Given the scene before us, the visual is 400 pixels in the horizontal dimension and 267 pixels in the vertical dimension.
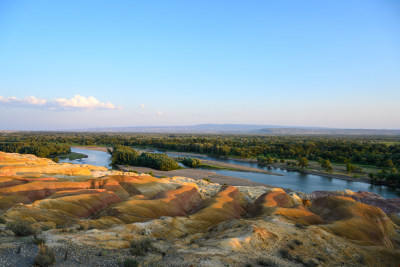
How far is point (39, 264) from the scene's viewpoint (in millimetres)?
8188

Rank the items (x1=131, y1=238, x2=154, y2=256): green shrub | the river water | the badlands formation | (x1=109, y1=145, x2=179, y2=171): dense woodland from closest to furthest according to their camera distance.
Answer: the badlands formation < (x1=131, y1=238, x2=154, y2=256): green shrub < the river water < (x1=109, y1=145, x2=179, y2=171): dense woodland

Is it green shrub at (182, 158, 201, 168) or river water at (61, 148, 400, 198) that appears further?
green shrub at (182, 158, 201, 168)

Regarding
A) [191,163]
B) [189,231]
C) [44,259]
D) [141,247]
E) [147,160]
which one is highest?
[44,259]

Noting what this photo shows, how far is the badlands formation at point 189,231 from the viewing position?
998 centimetres

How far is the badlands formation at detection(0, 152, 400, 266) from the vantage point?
9984 mm

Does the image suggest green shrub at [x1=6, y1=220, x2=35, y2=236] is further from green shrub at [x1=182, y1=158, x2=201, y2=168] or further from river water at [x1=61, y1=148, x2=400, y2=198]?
green shrub at [x1=182, y1=158, x2=201, y2=168]

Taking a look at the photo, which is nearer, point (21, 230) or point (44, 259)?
point (44, 259)

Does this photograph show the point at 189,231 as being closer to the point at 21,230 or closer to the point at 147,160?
the point at 21,230

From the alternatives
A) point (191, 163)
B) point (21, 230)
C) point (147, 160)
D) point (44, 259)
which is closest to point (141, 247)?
point (44, 259)

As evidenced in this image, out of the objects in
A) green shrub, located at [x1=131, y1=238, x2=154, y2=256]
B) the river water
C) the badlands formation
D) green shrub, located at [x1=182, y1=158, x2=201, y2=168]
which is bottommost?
the river water

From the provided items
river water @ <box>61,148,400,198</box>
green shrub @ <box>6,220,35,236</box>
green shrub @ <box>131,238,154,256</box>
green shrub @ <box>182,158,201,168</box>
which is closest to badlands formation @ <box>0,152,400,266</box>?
green shrub @ <box>131,238,154,256</box>

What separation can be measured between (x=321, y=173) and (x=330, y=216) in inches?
2170

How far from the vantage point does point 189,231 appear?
16.4 m

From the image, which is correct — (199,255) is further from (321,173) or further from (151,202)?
(321,173)
